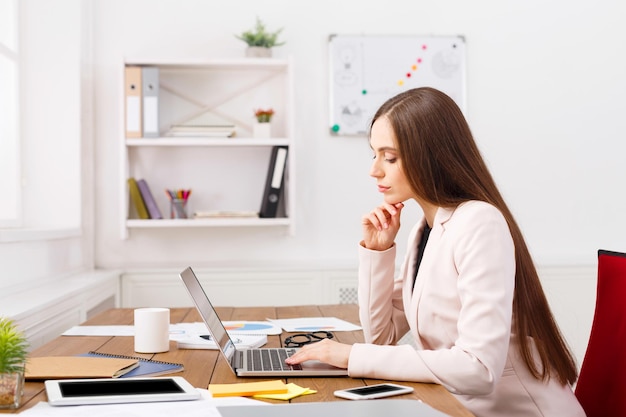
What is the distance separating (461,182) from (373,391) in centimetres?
51

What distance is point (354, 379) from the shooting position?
142 cm

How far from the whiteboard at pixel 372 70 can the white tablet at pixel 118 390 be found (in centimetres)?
265

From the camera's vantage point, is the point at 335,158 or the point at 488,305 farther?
the point at 335,158

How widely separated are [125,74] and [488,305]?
255cm

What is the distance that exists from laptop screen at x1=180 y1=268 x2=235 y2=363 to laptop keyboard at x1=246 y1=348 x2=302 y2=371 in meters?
0.05

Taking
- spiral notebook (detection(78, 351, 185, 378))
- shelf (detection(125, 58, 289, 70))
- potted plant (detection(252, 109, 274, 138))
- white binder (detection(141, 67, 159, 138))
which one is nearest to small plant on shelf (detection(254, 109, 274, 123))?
potted plant (detection(252, 109, 274, 138))

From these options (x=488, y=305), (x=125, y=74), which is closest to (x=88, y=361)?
(x=488, y=305)

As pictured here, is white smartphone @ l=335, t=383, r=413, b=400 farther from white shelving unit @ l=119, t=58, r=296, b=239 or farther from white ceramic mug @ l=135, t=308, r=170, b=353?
white shelving unit @ l=119, t=58, r=296, b=239

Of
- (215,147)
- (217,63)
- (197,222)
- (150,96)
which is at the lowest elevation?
(197,222)

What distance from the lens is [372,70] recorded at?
12.6 ft

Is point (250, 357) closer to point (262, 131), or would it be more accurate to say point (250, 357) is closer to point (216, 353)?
point (216, 353)

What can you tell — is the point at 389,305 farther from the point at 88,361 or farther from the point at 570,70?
the point at 570,70

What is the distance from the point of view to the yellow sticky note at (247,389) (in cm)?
127

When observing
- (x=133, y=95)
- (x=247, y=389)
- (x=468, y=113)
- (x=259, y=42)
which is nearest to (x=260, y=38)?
(x=259, y=42)
